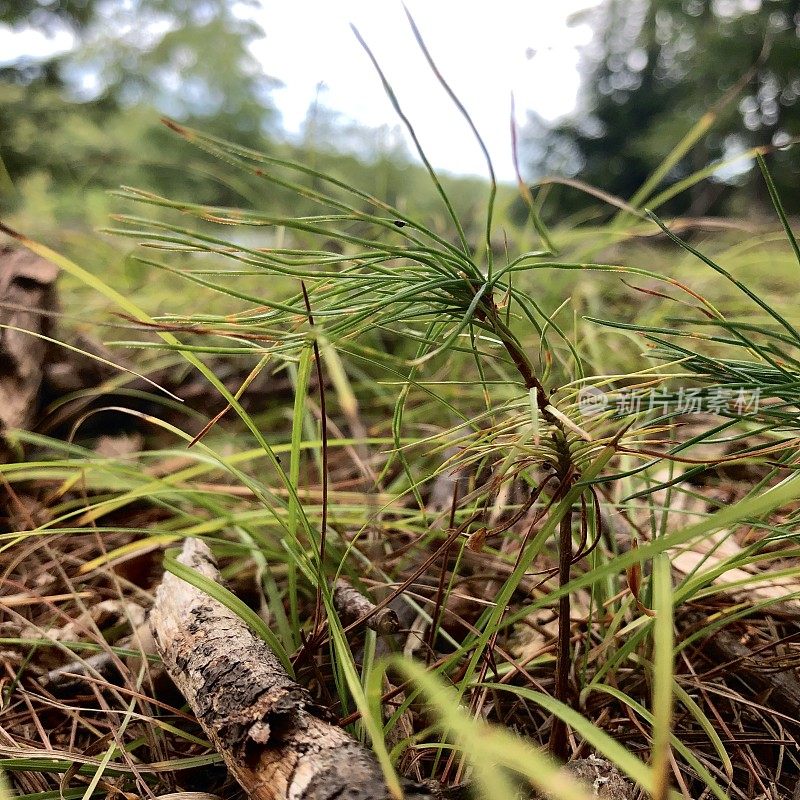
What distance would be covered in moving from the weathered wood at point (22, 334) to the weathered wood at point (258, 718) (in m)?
0.52

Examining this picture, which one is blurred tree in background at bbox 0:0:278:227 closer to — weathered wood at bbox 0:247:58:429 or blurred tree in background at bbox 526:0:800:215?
weathered wood at bbox 0:247:58:429

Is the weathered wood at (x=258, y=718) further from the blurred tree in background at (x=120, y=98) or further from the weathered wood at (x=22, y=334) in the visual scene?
the blurred tree in background at (x=120, y=98)

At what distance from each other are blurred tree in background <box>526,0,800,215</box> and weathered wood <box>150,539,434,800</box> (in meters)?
3.79

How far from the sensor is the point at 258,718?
350 millimetres

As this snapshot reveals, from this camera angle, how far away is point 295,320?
405 mm

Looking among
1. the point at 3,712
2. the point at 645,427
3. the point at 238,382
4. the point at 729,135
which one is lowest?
the point at 3,712

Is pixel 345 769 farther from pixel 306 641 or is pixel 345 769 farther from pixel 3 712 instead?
pixel 3 712

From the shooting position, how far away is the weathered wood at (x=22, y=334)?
802mm

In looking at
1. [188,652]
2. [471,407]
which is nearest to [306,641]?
[188,652]

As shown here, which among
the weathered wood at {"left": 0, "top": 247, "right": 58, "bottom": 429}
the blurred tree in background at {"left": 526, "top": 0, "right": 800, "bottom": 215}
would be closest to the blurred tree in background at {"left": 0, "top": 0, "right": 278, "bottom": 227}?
the weathered wood at {"left": 0, "top": 247, "right": 58, "bottom": 429}

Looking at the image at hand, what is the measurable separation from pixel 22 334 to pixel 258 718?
75 centimetres

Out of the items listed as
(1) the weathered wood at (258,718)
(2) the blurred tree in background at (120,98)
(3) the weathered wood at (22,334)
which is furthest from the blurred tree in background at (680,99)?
(1) the weathered wood at (258,718)

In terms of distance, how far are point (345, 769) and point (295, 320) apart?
28 cm

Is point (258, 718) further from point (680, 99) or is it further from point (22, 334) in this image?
point (680, 99)
